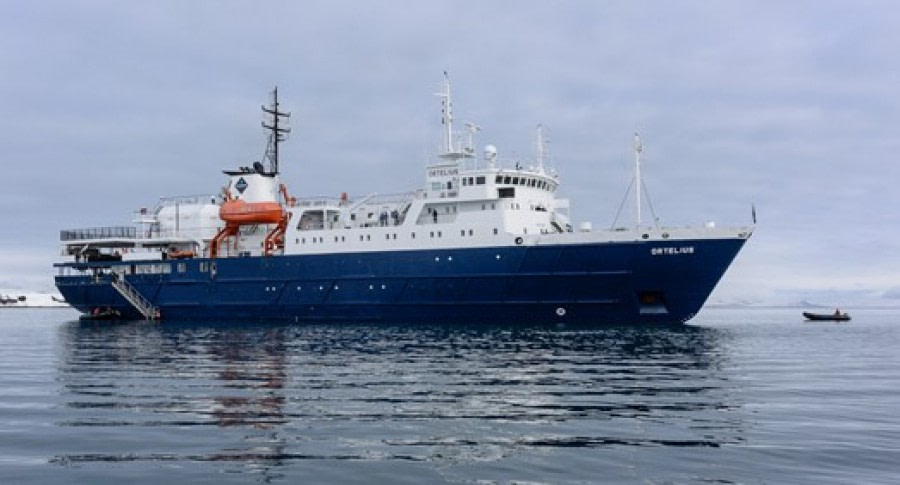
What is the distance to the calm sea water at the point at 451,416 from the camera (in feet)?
31.5

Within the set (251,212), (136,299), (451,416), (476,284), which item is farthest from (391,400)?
(136,299)

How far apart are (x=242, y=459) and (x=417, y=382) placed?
813cm

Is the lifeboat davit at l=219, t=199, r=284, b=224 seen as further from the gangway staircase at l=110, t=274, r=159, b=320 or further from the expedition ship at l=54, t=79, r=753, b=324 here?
the gangway staircase at l=110, t=274, r=159, b=320

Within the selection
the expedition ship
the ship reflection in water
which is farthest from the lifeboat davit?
the ship reflection in water

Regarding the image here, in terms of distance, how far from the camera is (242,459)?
33.0ft

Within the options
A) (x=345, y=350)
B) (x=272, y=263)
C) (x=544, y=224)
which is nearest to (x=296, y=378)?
(x=345, y=350)

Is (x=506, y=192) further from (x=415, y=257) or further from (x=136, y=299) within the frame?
(x=136, y=299)

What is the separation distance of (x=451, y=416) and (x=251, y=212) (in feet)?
123

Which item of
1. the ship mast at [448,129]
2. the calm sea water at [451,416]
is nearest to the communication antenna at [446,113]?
the ship mast at [448,129]

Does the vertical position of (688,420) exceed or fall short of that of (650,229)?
it falls short

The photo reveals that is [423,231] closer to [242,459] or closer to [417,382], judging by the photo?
[417,382]

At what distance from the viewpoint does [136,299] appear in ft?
170

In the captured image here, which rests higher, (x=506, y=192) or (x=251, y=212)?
(x=506, y=192)

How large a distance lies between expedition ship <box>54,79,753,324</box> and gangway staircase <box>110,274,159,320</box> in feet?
0.28
